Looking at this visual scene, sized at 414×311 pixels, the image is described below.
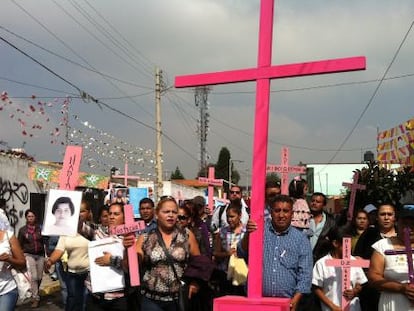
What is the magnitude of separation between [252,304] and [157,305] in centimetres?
95

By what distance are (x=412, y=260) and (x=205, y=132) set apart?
188 ft

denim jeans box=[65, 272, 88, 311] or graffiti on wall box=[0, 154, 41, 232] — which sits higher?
→ graffiti on wall box=[0, 154, 41, 232]

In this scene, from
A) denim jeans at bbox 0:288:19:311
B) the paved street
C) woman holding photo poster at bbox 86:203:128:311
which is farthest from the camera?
the paved street

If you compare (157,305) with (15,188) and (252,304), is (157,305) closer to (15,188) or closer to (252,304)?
(252,304)

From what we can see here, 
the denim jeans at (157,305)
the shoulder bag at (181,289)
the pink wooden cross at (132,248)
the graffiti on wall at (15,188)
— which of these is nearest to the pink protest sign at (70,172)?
the pink wooden cross at (132,248)

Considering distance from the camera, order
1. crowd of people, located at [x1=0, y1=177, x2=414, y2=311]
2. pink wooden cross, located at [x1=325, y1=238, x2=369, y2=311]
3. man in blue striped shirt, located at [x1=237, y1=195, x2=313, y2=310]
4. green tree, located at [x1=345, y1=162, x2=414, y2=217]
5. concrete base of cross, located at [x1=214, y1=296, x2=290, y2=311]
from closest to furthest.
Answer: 1. concrete base of cross, located at [x1=214, y1=296, x2=290, y2=311]
2. crowd of people, located at [x1=0, y1=177, x2=414, y2=311]
3. man in blue striped shirt, located at [x1=237, y1=195, x2=313, y2=310]
4. pink wooden cross, located at [x1=325, y1=238, x2=369, y2=311]
5. green tree, located at [x1=345, y1=162, x2=414, y2=217]

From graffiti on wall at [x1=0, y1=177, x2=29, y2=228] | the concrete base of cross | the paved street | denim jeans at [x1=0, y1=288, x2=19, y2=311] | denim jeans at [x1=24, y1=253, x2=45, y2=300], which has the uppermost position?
graffiti on wall at [x1=0, y1=177, x2=29, y2=228]

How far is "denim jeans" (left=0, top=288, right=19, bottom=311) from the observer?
502 centimetres

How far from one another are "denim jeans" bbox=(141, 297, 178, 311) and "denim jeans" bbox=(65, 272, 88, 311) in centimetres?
220

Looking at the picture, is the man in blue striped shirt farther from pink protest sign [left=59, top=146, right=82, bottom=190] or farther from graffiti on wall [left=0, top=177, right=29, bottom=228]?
graffiti on wall [left=0, top=177, right=29, bottom=228]

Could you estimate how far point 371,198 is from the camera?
1320 centimetres

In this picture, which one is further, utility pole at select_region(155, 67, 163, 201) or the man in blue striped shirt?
utility pole at select_region(155, 67, 163, 201)

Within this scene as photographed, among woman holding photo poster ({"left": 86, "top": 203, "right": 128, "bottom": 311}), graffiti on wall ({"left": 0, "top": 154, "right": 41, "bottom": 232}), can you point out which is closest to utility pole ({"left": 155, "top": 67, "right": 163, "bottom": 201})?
graffiti on wall ({"left": 0, "top": 154, "right": 41, "bottom": 232})

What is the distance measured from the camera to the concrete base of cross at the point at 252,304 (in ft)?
13.5
